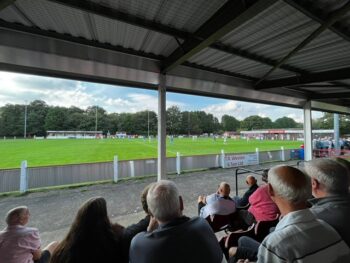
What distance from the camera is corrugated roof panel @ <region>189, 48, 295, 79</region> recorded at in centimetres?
344

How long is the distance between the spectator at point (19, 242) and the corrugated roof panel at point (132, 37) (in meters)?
2.14

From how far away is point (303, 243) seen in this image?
89 cm

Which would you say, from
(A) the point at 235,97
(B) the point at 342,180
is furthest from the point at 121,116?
(B) the point at 342,180

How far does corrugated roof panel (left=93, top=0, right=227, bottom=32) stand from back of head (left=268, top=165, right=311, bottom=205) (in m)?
1.85

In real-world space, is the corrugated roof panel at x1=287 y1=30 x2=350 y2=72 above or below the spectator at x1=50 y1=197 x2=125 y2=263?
above

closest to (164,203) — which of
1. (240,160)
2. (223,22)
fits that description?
(223,22)

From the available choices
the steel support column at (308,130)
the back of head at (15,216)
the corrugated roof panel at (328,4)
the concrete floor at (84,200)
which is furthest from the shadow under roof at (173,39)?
the concrete floor at (84,200)

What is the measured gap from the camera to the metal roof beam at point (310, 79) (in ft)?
12.5

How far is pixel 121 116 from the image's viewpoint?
2082 inches

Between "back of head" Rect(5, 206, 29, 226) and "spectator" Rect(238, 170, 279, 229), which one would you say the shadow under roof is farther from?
"spectator" Rect(238, 170, 279, 229)

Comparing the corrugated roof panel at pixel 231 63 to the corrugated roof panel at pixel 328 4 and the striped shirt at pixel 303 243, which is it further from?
the striped shirt at pixel 303 243

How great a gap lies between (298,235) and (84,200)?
599 cm

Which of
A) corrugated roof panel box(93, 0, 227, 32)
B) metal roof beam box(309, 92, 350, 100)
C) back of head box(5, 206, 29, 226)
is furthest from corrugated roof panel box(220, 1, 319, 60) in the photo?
metal roof beam box(309, 92, 350, 100)

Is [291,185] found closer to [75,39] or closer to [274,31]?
[274,31]
